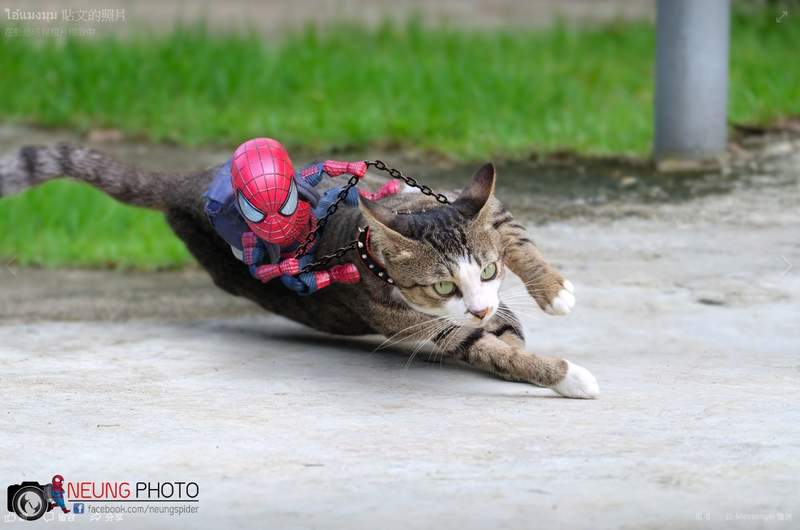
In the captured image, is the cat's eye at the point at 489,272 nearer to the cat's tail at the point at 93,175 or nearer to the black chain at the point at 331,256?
the black chain at the point at 331,256

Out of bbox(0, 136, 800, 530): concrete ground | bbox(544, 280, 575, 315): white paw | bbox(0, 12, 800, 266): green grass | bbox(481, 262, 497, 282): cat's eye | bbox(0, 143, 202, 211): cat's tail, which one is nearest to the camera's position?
bbox(0, 136, 800, 530): concrete ground

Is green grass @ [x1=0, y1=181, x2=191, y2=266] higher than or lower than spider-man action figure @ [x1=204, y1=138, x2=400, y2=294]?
lower

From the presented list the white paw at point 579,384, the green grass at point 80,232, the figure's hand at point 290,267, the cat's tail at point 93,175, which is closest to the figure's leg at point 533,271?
the white paw at point 579,384

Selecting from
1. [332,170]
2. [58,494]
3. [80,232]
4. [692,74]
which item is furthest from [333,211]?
[80,232]

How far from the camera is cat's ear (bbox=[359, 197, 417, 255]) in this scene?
380 cm

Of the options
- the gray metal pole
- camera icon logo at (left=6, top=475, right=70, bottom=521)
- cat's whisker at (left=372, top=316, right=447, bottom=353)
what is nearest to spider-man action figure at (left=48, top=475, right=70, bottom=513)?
camera icon logo at (left=6, top=475, right=70, bottom=521)

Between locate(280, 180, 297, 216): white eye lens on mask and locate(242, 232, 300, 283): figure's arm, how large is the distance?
182 mm

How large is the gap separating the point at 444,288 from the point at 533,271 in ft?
1.68

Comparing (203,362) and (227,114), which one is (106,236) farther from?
(203,362)

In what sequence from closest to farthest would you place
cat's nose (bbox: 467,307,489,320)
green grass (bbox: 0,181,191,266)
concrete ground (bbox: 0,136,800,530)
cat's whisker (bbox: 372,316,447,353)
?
concrete ground (bbox: 0,136,800,530)
cat's nose (bbox: 467,307,489,320)
cat's whisker (bbox: 372,316,447,353)
green grass (bbox: 0,181,191,266)

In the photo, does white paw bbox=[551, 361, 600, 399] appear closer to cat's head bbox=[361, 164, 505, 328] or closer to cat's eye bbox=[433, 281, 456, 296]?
cat's head bbox=[361, 164, 505, 328]

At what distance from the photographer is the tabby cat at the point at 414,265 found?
12.6ft

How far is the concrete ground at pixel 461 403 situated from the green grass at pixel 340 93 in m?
1.28

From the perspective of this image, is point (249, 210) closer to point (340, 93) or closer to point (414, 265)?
point (414, 265)
